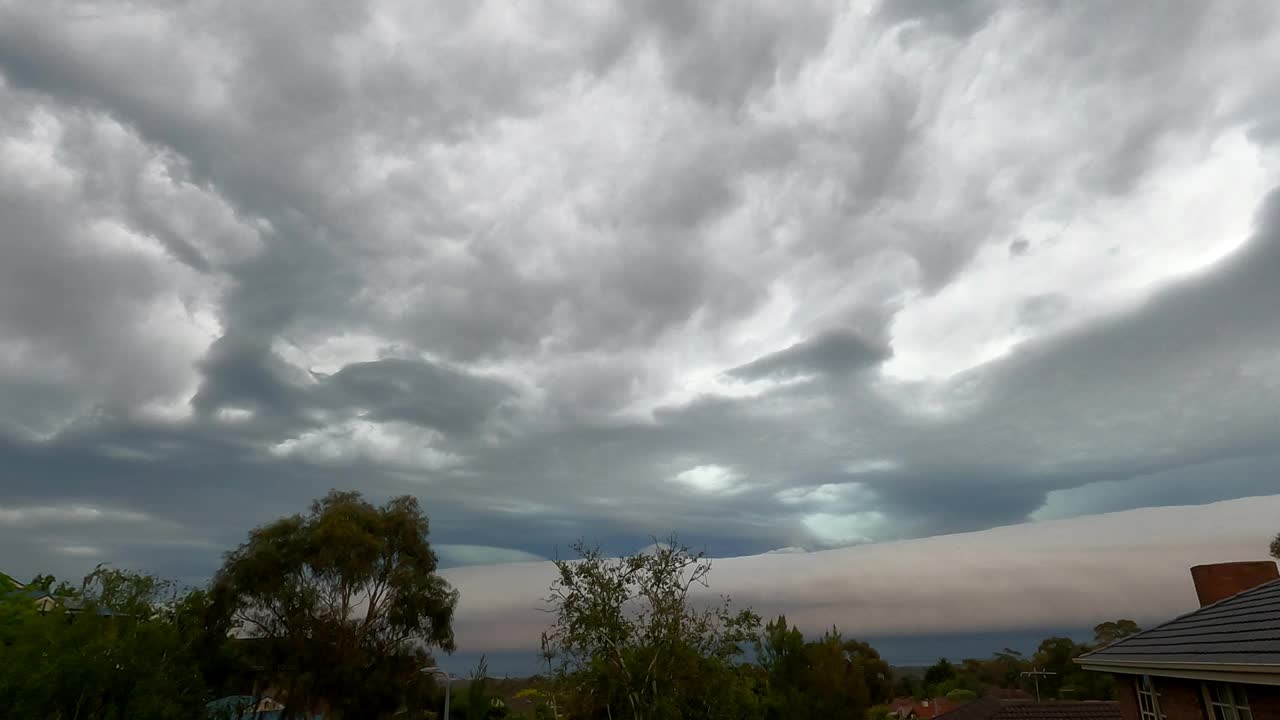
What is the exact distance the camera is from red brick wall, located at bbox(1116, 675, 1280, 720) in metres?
15.5

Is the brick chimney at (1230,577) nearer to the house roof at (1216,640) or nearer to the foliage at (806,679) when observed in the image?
the house roof at (1216,640)

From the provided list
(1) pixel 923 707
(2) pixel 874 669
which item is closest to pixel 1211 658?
(2) pixel 874 669

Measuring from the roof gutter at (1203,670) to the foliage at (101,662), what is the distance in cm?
3298

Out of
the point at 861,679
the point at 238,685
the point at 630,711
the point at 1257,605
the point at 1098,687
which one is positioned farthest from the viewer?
the point at 1098,687

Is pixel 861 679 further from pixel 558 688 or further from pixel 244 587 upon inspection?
pixel 244 587

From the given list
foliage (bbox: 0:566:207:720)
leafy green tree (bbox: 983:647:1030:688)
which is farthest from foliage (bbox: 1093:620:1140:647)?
foliage (bbox: 0:566:207:720)

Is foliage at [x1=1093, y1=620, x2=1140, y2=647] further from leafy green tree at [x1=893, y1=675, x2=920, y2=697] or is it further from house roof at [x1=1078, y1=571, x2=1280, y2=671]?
house roof at [x1=1078, y1=571, x2=1280, y2=671]

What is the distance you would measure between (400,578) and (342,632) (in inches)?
186

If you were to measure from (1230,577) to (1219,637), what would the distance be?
1253 centimetres

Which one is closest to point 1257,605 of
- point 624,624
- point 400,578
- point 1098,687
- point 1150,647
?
point 1150,647

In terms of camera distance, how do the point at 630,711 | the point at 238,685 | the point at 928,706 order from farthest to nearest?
1. the point at 928,706
2. the point at 238,685
3. the point at 630,711

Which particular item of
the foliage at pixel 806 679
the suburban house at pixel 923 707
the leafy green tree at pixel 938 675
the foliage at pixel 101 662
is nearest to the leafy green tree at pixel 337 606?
the foliage at pixel 101 662

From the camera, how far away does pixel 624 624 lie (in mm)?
30172

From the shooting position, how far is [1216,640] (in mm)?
19203
